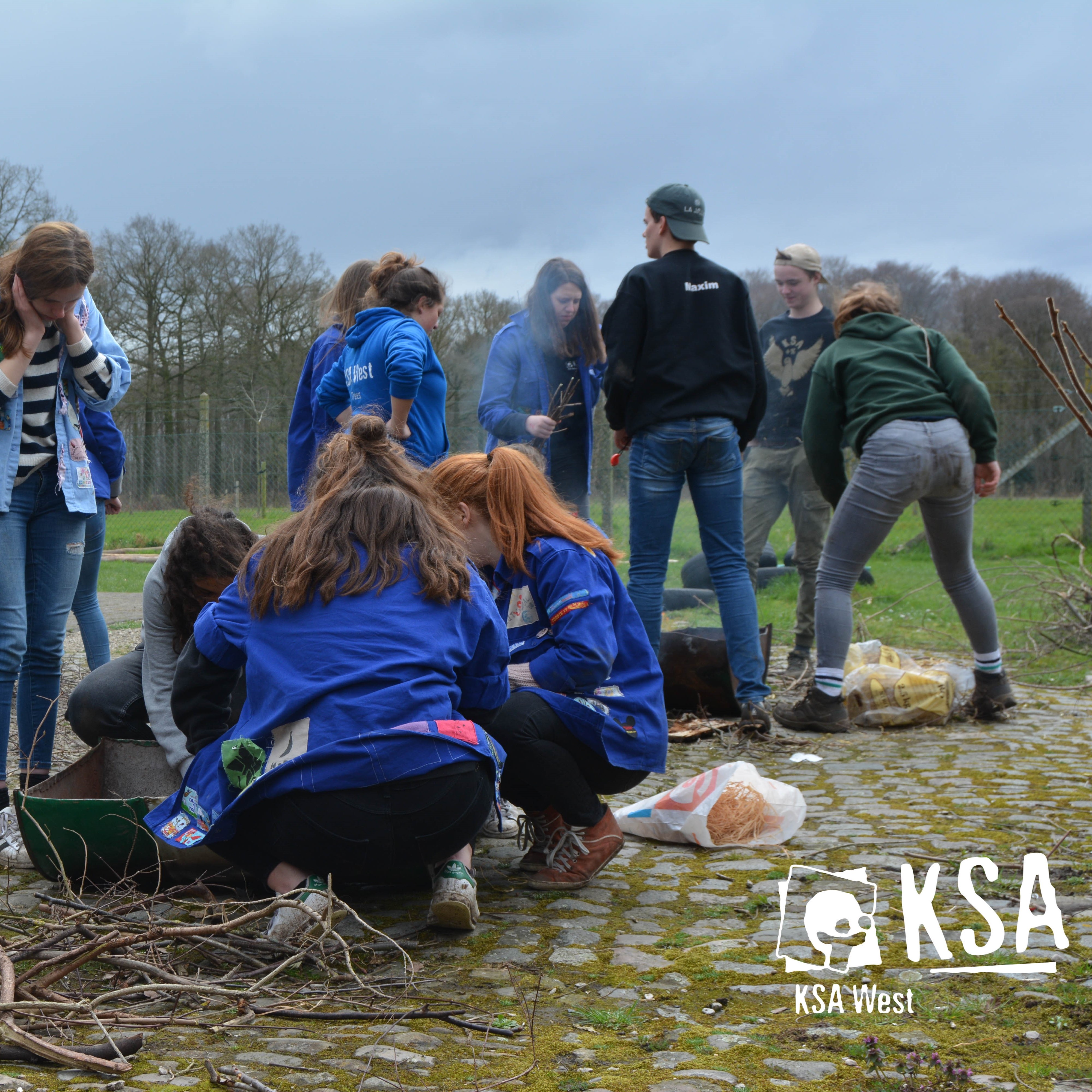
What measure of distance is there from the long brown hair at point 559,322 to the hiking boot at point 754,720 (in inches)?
70.5

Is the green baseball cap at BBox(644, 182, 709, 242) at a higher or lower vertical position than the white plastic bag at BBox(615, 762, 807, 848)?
higher

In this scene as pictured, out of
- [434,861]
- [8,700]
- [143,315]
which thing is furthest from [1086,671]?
[143,315]

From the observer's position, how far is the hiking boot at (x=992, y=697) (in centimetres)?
545

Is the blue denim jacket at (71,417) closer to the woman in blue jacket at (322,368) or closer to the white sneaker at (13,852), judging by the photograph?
the white sneaker at (13,852)

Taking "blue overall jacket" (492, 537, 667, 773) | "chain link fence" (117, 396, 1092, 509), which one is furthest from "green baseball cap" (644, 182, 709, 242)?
"chain link fence" (117, 396, 1092, 509)

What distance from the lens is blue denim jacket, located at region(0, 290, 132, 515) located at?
3441 millimetres

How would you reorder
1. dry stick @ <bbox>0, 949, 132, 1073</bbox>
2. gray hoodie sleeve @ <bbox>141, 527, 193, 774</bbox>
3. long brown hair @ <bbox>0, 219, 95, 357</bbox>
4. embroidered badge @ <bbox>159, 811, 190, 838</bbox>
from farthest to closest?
1. long brown hair @ <bbox>0, 219, 95, 357</bbox>
2. gray hoodie sleeve @ <bbox>141, 527, 193, 774</bbox>
3. embroidered badge @ <bbox>159, 811, 190, 838</bbox>
4. dry stick @ <bbox>0, 949, 132, 1073</bbox>

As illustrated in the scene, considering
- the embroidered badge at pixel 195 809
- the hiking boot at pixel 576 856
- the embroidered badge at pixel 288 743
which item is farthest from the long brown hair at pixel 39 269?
the hiking boot at pixel 576 856

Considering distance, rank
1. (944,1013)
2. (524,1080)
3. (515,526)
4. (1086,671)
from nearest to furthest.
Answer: (524,1080), (944,1013), (515,526), (1086,671)

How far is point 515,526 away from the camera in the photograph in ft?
10.1

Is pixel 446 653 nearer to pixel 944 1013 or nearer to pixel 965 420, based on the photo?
pixel 944 1013

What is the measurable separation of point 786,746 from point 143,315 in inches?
908

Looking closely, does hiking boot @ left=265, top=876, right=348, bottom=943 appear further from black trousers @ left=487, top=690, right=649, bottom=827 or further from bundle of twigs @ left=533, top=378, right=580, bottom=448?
bundle of twigs @ left=533, top=378, right=580, bottom=448

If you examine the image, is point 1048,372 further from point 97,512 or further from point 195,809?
point 97,512
